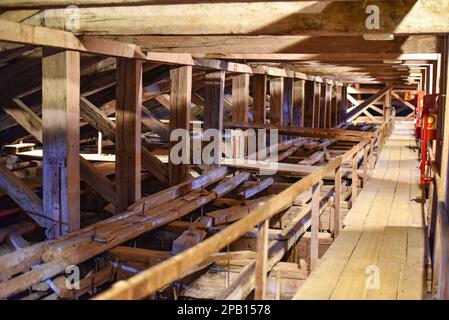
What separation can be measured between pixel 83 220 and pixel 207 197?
6.08 feet

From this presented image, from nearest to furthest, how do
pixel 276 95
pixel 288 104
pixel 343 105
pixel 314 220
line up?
pixel 314 220 → pixel 276 95 → pixel 288 104 → pixel 343 105

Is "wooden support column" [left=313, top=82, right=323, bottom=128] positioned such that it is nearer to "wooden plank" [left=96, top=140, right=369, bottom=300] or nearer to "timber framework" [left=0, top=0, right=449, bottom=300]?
"timber framework" [left=0, top=0, right=449, bottom=300]

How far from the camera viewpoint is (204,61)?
8.51 metres

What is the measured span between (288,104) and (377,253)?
887 centimetres

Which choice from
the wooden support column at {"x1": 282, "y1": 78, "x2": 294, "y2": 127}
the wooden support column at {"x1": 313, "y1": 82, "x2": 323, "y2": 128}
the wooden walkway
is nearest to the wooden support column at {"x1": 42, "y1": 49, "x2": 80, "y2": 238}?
the wooden walkway

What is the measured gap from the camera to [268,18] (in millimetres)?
4875

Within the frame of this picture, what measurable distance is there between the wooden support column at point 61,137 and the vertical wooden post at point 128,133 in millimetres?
1233

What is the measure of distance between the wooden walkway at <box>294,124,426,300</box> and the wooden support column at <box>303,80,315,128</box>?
686 cm

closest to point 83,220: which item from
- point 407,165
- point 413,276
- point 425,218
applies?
point 425,218

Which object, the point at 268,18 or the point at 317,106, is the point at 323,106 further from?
the point at 268,18

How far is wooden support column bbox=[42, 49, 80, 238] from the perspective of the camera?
17.8 ft

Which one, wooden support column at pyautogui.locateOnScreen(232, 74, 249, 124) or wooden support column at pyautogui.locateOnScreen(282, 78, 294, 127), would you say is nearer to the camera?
wooden support column at pyautogui.locateOnScreen(232, 74, 249, 124)

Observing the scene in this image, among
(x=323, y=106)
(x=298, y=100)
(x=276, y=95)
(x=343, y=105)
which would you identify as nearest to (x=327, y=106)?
(x=323, y=106)

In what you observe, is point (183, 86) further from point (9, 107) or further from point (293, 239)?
point (293, 239)
